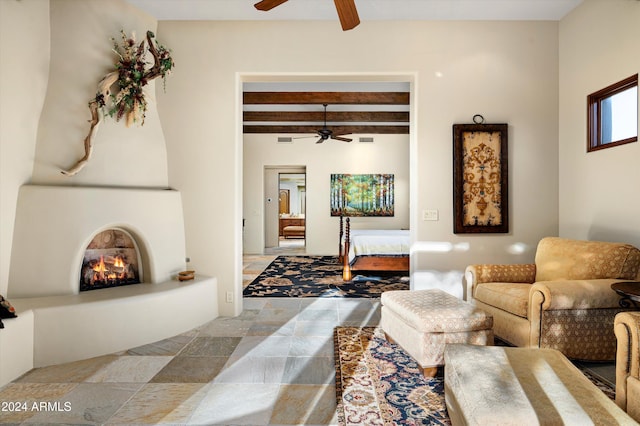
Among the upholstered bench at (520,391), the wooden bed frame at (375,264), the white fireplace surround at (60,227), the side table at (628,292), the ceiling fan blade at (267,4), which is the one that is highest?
the ceiling fan blade at (267,4)

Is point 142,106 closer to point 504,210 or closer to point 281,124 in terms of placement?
point 504,210

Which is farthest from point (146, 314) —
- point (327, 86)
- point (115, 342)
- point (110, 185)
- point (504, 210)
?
point (327, 86)

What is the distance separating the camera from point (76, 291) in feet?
9.55

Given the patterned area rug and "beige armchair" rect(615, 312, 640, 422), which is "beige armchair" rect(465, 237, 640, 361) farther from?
the patterned area rug

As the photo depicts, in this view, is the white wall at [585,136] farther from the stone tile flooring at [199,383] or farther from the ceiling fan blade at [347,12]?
the stone tile flooring at [199,383]

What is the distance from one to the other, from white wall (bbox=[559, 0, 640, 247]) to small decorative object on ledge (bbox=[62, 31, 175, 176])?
4116mm

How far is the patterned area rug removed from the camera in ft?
15.8

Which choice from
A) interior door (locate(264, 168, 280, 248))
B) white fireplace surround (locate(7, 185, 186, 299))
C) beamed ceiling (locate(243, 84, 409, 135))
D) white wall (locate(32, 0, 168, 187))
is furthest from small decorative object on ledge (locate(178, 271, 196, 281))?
interior door (locate(264, 168, 280, 248))

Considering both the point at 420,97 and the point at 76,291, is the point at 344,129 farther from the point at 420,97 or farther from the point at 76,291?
Answer: the point at 76,291

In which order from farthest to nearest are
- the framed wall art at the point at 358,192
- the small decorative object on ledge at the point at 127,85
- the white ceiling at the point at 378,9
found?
the framed wall art at the point at 358,192 → the white ceiling at the point at 378,9 → the small decorative object on ledge at the point at 127,85

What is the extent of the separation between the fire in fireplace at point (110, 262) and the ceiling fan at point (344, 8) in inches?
94.8

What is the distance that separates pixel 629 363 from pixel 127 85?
4243 millimetres

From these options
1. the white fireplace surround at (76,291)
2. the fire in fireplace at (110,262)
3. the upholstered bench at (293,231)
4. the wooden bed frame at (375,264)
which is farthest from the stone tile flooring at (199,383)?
the upholstered bench at (293,231)

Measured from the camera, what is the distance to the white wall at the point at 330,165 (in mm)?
8773
